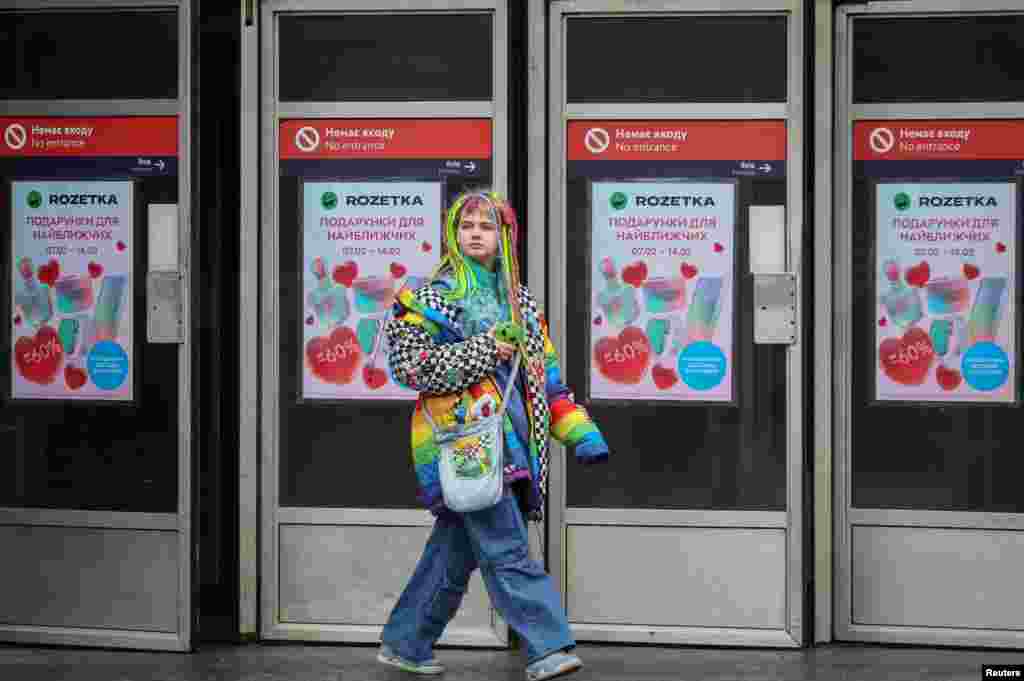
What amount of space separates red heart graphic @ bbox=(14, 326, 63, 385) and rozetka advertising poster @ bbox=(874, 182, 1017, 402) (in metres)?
3.71

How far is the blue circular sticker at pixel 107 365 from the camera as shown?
23.8ft

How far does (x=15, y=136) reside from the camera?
7.35 meters

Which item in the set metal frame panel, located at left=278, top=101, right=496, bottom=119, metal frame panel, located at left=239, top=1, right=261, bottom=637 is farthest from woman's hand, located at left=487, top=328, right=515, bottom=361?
metal frame panel, located at left=239, top=1, right=261, bottom=637

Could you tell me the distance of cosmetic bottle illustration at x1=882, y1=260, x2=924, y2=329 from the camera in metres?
7.25

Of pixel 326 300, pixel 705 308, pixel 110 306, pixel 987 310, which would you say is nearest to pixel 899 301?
pixel 987 310

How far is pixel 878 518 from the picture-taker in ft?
23.7

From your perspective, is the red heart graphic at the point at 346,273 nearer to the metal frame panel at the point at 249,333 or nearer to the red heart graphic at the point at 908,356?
the metal frame panel at the point at 249,333

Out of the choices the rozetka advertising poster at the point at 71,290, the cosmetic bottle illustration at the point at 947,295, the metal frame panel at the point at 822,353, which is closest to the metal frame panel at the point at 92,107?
the rozetka advertising poster at the point at 71,290

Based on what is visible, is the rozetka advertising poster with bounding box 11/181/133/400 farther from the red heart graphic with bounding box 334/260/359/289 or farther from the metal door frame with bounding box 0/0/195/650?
the red heart graphic with bounding box 334/260/359/289

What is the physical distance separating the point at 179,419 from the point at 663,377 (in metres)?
2.14

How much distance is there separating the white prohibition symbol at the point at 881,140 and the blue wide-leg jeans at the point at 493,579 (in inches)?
97.2

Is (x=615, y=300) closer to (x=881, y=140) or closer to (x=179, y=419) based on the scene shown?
(x=881, y=140)

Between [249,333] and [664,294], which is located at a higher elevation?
[664,294]

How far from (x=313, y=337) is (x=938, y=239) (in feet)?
9.31
